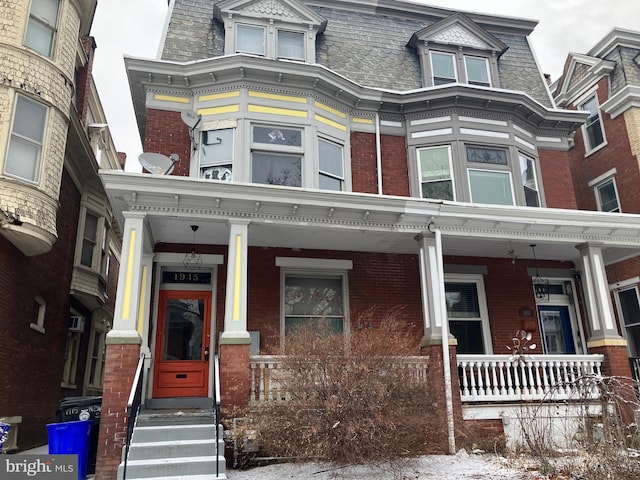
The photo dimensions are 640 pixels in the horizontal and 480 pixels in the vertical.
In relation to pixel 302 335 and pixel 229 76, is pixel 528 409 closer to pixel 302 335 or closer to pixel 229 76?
pixel 302 335

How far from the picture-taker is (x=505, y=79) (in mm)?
14375

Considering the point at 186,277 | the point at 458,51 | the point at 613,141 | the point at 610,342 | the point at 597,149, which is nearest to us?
the point at 610,342

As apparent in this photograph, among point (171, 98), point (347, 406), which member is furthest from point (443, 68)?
point (347, 406)

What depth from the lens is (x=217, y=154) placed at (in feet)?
36.2

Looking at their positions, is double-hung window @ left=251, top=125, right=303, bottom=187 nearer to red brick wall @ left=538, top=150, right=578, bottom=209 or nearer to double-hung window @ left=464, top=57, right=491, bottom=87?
double-hung window @ left=464, top=57, right=491, bottom=87

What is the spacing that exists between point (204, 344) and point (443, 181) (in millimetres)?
6595

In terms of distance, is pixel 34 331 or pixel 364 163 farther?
pixel 364 163

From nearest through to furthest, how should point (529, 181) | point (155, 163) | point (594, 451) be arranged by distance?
point (594, 451), point (155, 163), point (529, 181)

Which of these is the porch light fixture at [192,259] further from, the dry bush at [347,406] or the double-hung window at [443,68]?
the double-hung window at [443,68]

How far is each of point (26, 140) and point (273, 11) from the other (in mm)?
6407

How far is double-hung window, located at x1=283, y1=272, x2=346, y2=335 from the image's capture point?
10781 millimetres

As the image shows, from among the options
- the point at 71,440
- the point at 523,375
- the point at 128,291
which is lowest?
the point at 71,440

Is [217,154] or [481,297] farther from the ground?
[217,154]

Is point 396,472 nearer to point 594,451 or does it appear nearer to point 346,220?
point 594,451
